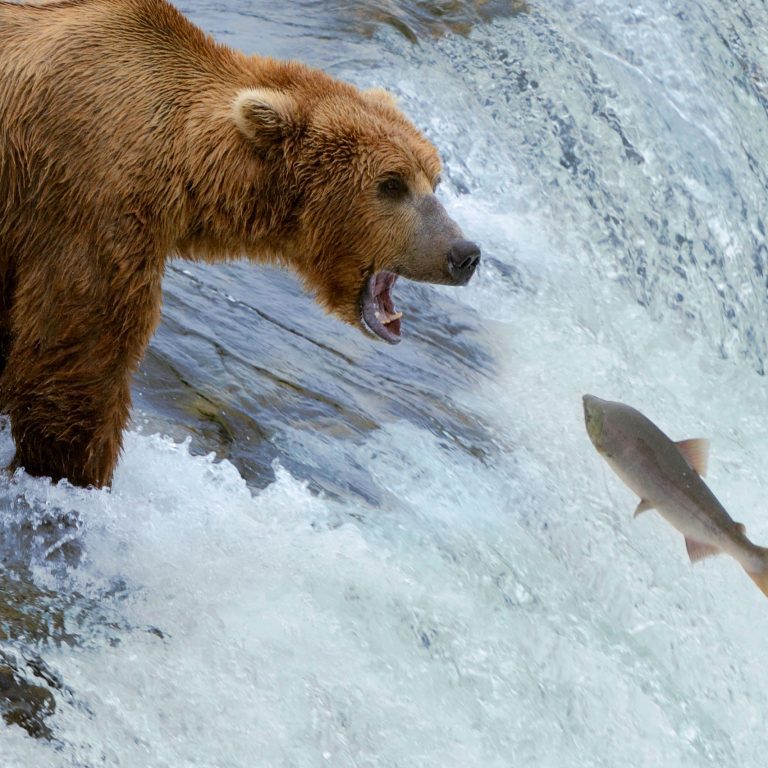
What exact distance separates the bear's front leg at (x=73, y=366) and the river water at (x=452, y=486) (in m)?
0.20

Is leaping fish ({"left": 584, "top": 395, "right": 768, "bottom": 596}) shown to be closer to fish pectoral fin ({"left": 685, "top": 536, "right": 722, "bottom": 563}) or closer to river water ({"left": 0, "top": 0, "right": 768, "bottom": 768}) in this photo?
fish pectoral fin ({"left": 685, "top": 536, "right": 722, "bottom": 563})

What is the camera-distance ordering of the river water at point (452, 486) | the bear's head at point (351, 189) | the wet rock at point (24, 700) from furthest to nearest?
the bear's head at point (351, 189) < the river water at point (452, 486) < the wet rock at point (24, 700)

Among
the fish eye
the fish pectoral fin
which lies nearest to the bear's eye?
the fish eye

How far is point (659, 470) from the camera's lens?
4086 mm

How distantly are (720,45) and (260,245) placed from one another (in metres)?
6.01

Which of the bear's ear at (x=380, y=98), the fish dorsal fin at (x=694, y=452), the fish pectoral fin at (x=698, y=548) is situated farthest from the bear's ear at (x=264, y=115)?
the fish pectoral fin at (x=698, y=548)

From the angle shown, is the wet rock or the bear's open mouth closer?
the wet rock

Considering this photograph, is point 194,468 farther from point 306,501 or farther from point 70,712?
point 70,712

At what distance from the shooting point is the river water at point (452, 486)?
3.80 metres

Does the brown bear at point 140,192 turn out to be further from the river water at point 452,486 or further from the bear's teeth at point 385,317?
the river water at point 452,486

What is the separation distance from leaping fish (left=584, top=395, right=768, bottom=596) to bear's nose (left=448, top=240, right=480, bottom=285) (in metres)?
0.50

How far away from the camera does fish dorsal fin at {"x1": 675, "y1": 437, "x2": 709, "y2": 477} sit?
4148mm

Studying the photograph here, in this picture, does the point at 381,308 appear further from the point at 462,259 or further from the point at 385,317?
the point at 462,259

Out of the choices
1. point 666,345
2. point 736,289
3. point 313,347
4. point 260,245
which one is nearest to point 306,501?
point 260,245
